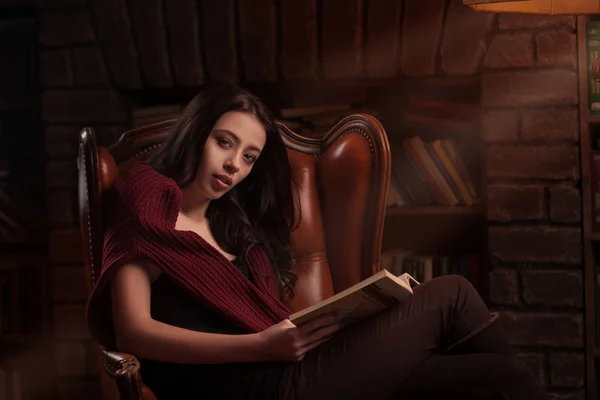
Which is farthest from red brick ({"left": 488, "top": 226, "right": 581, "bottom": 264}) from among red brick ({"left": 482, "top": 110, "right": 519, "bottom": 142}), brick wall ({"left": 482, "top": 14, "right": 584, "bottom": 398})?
red brick ({"left": 482, "top": 110, "right": 519, "bottom": 142})

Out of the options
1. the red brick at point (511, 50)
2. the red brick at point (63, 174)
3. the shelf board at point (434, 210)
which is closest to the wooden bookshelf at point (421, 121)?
the shelf board at point (434, 210)

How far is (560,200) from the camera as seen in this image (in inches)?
84.0

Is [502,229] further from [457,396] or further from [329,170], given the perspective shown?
[457,396]

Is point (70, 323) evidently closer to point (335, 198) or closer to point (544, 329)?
point (335, 198)

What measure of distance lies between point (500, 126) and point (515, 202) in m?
0.21

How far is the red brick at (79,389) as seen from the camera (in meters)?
2.33

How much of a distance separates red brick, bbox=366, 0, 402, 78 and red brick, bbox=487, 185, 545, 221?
1.45 ft

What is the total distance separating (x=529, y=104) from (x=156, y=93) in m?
1.11

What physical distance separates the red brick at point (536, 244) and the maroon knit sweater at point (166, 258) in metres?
0.82

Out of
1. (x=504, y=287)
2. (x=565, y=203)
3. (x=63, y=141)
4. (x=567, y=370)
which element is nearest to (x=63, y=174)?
(x=63, y=141)

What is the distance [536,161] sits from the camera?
7.01 feet

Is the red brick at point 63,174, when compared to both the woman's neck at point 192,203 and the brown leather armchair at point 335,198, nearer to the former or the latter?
the brown leather armchair at point 335,198

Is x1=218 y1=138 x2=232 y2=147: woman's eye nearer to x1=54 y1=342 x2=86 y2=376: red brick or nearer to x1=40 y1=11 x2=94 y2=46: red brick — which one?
x1=40 y1=11 x2=94 y2=46: red brick

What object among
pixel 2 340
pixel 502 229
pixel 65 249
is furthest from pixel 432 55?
pixel 2 340
